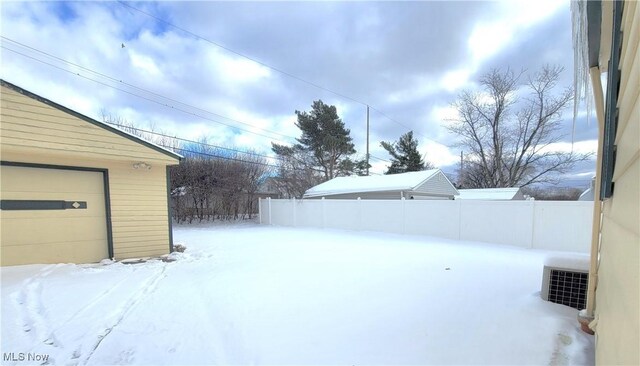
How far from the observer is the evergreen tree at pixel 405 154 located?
26.8m

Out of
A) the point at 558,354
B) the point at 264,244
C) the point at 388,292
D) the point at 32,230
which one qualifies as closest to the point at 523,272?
the point at 388,292

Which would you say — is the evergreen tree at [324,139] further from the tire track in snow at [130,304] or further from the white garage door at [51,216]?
the tire track in snow at [130,304]

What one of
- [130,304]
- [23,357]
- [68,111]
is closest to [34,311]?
[130,304]

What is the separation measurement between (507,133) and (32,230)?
26.4 meters

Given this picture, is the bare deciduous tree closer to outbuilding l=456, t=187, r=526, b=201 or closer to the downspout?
outbuilding l=456, t=187, r=526, b=201

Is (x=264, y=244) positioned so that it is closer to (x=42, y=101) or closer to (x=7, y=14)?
(x=42, y=101)

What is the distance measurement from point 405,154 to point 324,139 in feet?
27.9

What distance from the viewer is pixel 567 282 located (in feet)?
10.6

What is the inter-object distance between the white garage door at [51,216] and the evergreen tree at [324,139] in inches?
669

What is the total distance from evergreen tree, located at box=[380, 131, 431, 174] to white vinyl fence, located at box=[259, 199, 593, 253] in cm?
1623

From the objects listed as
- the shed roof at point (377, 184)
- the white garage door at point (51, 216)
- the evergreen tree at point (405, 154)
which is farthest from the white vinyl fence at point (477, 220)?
the evergreen tree at point (405, 154)

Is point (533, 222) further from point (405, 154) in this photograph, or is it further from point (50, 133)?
point (405, 154)

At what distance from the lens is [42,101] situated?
215 inches

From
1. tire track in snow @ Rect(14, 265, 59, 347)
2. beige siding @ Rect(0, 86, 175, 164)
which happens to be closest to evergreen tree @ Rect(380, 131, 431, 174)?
beige siding @ Rect(0, 86, 175, 164)
